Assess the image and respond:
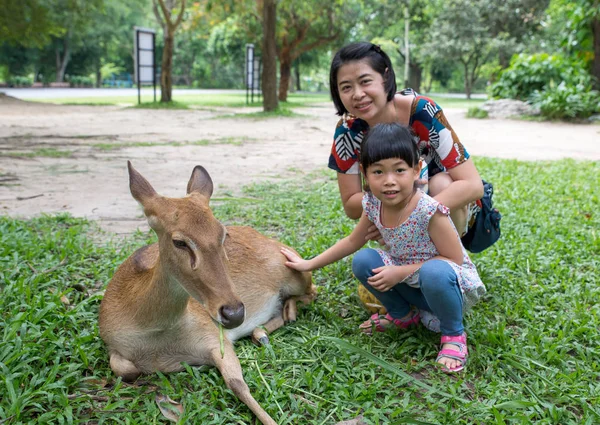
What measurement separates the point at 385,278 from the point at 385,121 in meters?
0.91

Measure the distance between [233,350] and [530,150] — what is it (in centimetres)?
890

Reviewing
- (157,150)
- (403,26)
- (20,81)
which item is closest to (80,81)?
(20,81)

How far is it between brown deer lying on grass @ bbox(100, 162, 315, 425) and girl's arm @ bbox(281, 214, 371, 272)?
125 millimetres

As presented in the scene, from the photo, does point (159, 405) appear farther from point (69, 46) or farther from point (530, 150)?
point (69, 46)

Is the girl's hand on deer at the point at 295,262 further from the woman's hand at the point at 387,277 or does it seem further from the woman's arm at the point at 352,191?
the woman's hand at the point at 387,277

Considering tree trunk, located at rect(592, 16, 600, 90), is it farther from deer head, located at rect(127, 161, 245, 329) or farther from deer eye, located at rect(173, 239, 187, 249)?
deer eye, located at rect(173, 239, 187, 249)

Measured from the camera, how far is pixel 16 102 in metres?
19.8

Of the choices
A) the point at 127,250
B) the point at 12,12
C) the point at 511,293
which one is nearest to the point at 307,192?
the point at 127,250

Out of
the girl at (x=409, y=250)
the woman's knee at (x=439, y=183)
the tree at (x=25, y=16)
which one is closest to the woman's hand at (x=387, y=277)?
the girl at (x=409, y=250)

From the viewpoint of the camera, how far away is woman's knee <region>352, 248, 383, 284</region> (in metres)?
2.98

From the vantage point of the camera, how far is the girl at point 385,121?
309 centimetres

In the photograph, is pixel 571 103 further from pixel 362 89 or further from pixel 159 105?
pixel 362 89

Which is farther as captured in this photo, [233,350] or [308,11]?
[308,11]

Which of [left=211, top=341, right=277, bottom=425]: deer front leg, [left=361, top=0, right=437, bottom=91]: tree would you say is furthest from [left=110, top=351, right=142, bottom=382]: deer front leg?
[left=361, top=0, right=437, bottom=91]: tree
